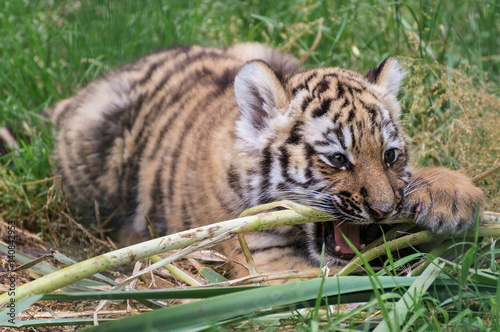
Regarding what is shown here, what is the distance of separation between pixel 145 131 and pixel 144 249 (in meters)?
1.83

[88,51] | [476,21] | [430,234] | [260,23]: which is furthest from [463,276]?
[88,51]

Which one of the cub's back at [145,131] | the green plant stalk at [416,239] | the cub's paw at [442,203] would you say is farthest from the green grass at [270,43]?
the green plant stalk at [416,239]

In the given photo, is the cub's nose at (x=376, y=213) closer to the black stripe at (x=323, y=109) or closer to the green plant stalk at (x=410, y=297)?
the green plant stalk at (x=410, y=297)

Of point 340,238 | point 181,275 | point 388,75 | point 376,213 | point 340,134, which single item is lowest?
point 181,275

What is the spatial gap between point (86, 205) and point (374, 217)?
2250mm

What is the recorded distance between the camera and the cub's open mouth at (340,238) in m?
2.85

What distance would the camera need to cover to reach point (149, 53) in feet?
15.2

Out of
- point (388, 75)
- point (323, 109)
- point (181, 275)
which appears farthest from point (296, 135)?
point (181, 275)

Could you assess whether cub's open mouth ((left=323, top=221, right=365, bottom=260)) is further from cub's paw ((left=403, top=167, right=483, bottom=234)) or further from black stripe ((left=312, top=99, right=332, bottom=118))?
black stripe ((left=312, top=99, right=332, bottom=118))

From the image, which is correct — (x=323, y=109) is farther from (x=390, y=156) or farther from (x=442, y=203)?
(x=442, y=203)

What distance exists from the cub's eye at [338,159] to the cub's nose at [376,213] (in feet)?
0.81

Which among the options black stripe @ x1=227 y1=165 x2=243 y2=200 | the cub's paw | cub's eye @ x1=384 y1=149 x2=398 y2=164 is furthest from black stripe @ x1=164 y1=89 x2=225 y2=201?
the cub's paw

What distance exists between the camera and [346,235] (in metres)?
2.91

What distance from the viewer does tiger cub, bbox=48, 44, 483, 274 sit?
108 inches
